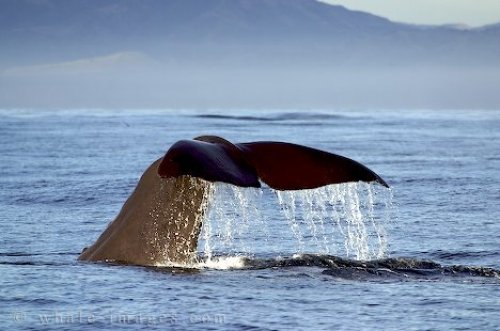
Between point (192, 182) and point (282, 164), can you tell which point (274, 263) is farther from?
point (282, 164)

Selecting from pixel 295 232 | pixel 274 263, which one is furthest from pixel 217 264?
pixel 295 232

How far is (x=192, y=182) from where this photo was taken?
31.1 ft

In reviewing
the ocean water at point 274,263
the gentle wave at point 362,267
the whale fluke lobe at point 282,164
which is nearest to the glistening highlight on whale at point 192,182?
the whale fluke lobe at point 282,164

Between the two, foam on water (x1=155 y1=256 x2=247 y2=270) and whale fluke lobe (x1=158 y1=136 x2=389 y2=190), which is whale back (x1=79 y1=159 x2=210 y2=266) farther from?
whale fluke lobe (x1=158 y1=136 x2=389 y2=190)

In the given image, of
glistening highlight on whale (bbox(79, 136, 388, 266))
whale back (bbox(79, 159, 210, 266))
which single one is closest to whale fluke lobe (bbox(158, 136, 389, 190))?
glistening highlight on whale (bbox(79, 136, 388, 266))

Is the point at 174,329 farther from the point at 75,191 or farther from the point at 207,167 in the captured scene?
the point at 75,191

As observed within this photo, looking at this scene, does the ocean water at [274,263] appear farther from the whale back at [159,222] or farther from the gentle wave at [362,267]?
the whale back at [159,222]

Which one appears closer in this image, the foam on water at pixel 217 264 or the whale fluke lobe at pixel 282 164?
the whale fluke lobe at pixel 282 164

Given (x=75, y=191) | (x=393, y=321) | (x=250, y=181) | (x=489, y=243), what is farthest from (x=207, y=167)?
(x=75, y=191)

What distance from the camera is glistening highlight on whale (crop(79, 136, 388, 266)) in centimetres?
863

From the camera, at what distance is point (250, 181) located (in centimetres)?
858

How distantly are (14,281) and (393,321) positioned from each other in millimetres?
3004

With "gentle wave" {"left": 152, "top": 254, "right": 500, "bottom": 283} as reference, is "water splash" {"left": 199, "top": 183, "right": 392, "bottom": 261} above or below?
below

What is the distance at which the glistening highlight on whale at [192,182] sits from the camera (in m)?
8.63
